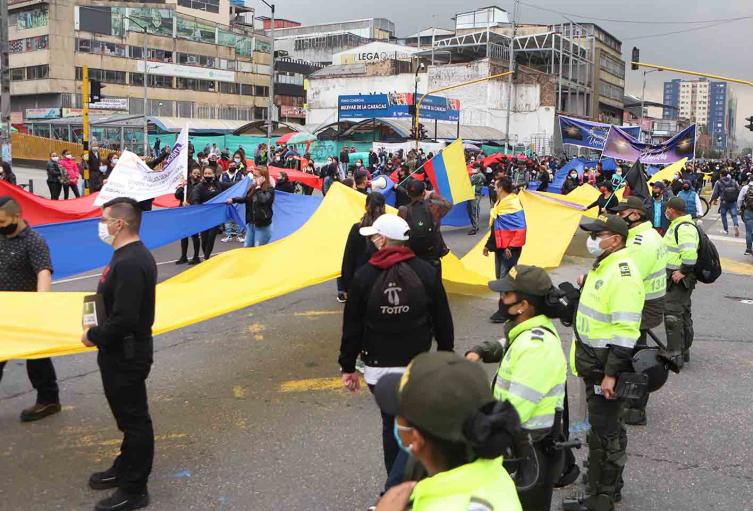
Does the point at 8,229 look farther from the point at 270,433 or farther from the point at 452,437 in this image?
the point at 452,437

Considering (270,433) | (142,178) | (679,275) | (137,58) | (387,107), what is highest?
(137,58)

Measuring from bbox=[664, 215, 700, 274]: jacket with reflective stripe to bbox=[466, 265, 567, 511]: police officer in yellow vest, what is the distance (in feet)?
13.0

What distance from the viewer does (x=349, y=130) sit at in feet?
151

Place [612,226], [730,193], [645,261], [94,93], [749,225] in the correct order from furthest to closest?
1. [94,93]
2. [730,193]
3. [749,225]
4. [645,261]
5. [612,226]

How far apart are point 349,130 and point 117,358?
141 feet

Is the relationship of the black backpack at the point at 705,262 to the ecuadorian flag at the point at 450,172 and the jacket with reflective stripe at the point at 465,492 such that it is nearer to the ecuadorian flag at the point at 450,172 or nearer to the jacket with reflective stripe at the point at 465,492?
the jacket with reflective stripe at the point at 465,492

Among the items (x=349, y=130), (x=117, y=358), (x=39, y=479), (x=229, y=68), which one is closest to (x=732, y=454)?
(x=117, y=358)

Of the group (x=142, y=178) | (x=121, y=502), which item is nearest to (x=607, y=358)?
(x=121, y=502)

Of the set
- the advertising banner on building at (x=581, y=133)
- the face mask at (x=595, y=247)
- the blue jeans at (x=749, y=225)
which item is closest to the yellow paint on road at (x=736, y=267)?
the blue jeans at (x=749, y=225)

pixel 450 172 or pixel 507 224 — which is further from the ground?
pixel 450 172

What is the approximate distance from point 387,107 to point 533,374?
155 ft

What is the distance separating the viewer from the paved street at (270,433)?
442 cm

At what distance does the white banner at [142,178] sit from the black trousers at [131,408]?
636 centimetres

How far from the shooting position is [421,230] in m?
6.84
